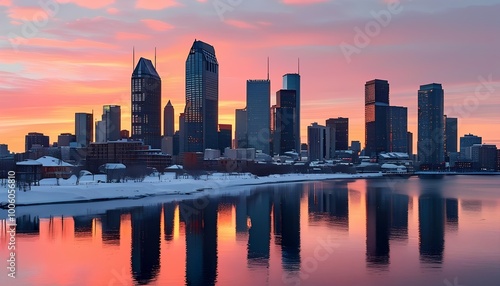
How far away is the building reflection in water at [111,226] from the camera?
154 feet

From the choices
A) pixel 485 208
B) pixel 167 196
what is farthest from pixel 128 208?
pixel 485 208

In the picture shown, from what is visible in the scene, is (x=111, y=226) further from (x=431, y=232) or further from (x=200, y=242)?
(x=431, y=232)

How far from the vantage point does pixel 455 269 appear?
34.2 meters

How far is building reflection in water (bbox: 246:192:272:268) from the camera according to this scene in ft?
125

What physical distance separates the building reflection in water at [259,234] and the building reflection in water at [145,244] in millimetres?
7419

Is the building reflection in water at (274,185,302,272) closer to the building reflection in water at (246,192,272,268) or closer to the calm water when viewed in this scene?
the calm water

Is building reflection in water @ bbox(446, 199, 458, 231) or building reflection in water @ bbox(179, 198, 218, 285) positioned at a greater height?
building reflection in water @ bbox(179, 198, 218, 285)

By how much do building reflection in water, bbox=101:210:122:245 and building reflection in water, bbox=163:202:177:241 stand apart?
195 inches

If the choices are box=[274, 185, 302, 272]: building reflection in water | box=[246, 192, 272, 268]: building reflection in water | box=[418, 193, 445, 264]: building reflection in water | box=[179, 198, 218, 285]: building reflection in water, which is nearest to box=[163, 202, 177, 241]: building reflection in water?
box=[179, 198, 218, 285]: building reflection in water

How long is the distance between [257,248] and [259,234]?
27.0 ft

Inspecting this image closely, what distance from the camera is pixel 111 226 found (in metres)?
55.5

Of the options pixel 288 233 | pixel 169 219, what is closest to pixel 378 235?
pixel 288 233

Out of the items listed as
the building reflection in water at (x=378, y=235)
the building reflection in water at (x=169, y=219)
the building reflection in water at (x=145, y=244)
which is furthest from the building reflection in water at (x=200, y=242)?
the building reflection in water at (x=378, y=235)

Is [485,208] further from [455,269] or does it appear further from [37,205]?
[37,205]
